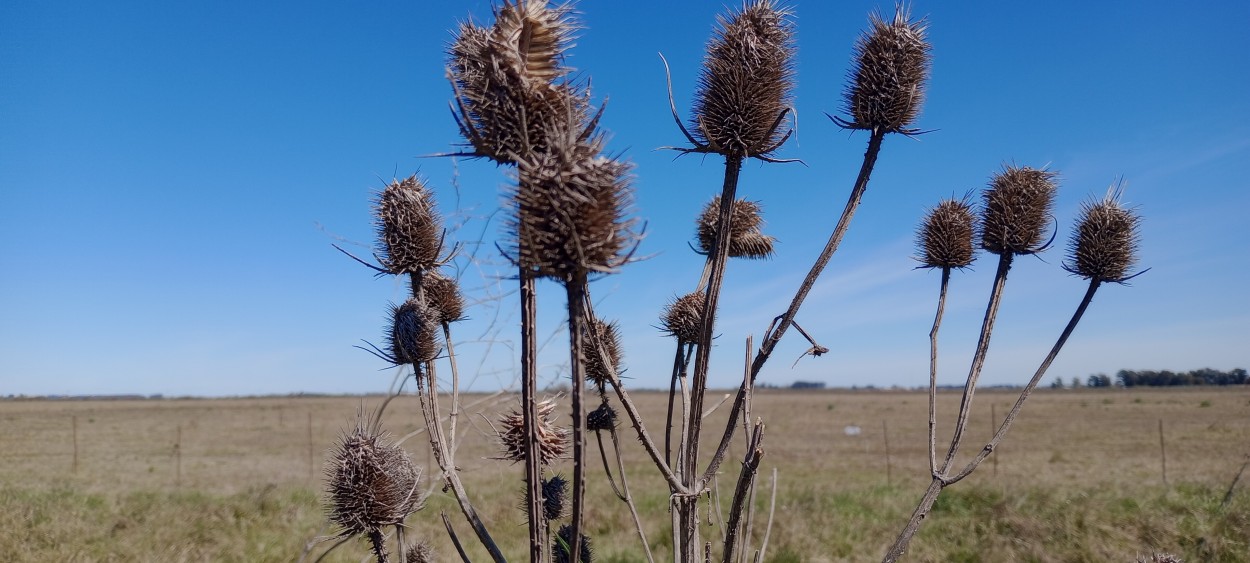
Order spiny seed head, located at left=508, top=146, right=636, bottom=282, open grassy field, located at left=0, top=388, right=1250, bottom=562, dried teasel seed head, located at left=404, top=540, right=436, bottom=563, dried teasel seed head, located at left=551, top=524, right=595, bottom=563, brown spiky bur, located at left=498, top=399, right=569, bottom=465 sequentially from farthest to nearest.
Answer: open grassy field, located at left=0, top=388, right=1250, bottom=562
dried teasel seed head, located at left=404, top=540, right=436, bottom=563
dried teasel seed head, located at left=551, top=524, right=595, bottom=563
brown spiky bur, located at left=498, top=399, right=569, bottom=465
spiny seed head, located at left=508, top=146, right=636, bottom=282

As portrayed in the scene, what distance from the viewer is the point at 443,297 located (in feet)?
9.16

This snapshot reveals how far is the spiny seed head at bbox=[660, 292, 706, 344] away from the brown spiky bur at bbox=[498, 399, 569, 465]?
0.70 metres

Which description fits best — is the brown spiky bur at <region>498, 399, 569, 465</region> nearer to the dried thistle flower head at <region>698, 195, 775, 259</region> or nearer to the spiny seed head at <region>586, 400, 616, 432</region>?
the spiny seed head at <region>586, 400, 616, 432</region>

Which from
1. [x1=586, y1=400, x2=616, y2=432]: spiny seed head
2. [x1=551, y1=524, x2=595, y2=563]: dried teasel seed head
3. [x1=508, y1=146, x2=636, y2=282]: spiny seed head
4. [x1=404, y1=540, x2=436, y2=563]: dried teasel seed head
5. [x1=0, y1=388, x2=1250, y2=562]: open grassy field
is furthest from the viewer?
[x1=0, y1=388, x2=1250, y2=562]: open grassy field

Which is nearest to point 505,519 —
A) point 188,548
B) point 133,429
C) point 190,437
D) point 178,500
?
point 188,548

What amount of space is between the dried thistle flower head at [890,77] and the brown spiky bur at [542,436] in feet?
5.12

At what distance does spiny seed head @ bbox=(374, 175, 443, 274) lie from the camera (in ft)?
8.63

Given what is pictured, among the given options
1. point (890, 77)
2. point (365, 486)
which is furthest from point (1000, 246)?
A: point (365, 486)

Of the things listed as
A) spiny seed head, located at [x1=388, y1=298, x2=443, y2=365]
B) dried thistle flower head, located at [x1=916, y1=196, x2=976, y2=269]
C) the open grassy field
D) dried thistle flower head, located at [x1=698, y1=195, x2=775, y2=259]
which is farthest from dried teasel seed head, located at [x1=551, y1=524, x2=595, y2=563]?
dried thistle flower head, located at [x1=916, y1=196, x2=976, y2=269]

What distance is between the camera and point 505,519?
15.9 meters

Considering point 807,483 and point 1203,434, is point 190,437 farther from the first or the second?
point 1203,434

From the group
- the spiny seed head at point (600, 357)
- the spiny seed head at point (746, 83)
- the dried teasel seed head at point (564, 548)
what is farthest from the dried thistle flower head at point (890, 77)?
the dried teasel seed head at point (564, 548)

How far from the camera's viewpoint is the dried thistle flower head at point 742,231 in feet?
11.2

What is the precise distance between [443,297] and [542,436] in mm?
767
